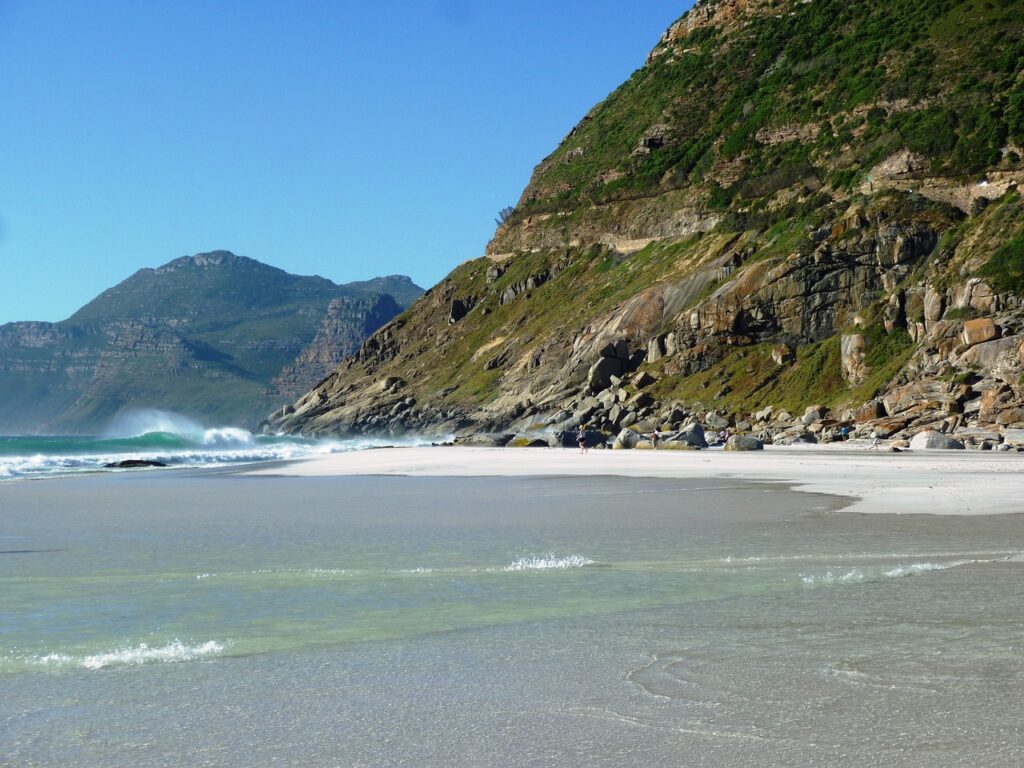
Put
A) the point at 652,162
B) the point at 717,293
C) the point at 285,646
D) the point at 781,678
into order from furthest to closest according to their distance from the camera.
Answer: the point at 652,162
the point at 717,293
the point at 285,646
the point at 781,678

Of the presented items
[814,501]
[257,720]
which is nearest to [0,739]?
[257,720]

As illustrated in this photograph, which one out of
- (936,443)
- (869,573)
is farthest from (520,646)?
(936,443)

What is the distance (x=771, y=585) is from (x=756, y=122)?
291 ft

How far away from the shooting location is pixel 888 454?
32281 mm

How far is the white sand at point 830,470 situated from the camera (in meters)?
16.7

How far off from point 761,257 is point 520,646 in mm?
66148

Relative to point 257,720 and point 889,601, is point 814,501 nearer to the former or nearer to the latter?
point 889,601

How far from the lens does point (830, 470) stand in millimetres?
25734

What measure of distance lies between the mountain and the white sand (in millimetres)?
7380

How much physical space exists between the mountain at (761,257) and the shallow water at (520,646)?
27543 millimetres

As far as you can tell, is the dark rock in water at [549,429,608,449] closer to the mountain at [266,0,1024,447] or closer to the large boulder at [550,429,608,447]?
the large boulder at [550,429,608,447]

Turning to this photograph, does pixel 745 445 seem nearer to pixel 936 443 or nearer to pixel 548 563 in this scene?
pixel 936 443

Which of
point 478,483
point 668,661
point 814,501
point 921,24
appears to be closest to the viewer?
point 668,661

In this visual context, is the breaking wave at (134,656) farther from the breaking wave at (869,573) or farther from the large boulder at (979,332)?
the large boulder at (979,332)
